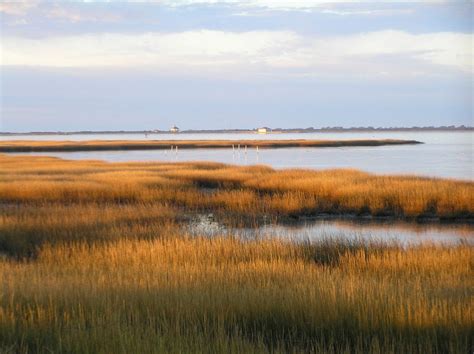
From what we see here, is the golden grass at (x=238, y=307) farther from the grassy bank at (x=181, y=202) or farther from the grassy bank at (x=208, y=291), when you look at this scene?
the grassy bank at (x=181, y=202)

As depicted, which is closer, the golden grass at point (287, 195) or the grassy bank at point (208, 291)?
the grassy bank at point (208, 291)

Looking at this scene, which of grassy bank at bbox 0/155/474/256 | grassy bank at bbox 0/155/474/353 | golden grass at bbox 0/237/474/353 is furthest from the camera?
grassy bank at bbox 0/155/474/256

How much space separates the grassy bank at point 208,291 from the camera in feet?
25.7

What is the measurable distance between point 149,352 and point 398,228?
53.4 ft

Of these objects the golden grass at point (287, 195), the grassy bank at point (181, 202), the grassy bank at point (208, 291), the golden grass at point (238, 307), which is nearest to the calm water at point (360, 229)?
the grassy bank at point (181, 202)

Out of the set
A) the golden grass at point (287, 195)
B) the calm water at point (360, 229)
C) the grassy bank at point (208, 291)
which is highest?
the grassy bank at point (208, 291)

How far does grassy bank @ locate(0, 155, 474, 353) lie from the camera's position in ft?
25.7

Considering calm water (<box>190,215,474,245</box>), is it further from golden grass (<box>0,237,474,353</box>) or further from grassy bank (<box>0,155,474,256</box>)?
golden grass (<box>0,237,474,353</box>)

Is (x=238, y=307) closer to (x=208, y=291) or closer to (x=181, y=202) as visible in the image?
(x=208, y=291)

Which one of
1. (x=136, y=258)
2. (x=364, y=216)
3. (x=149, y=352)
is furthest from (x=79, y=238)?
(x=364, y=216)

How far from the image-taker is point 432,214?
79.6ft

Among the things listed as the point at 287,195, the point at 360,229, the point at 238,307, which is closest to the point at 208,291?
the point at 238,307

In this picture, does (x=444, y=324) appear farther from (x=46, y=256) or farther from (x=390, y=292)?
(x=46, y=256)


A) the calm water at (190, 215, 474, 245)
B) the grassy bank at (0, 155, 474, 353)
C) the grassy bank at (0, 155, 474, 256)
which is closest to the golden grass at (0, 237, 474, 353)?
the grassy bank at (0, 155, 474, 353)
